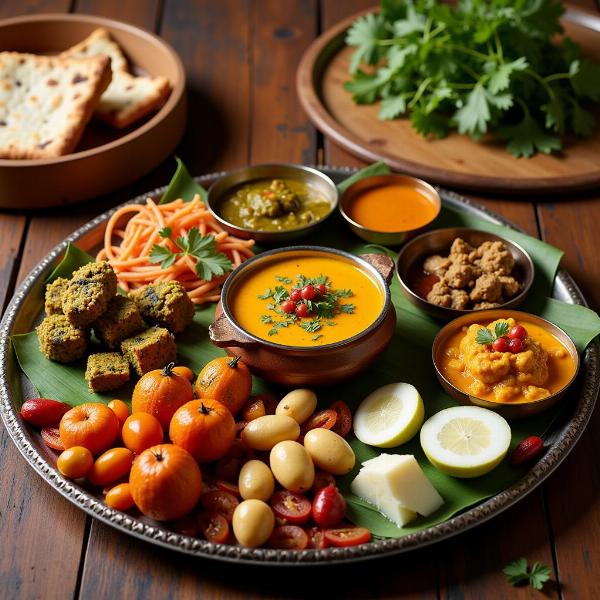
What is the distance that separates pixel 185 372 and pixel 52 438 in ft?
1.90

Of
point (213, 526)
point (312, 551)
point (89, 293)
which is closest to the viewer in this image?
point (312, 551)

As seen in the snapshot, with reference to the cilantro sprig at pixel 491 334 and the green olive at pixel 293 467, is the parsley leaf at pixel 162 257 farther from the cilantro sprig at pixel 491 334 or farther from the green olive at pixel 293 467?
the cilantro sprig at pixel 491 334

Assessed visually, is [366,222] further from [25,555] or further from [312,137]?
[25,555]

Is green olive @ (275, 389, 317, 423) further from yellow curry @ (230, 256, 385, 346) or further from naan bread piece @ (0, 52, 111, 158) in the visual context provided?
naan bread piece @ (0, 52, 111, 158)

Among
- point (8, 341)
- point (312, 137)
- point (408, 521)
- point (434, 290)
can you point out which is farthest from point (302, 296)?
point (312, 137)

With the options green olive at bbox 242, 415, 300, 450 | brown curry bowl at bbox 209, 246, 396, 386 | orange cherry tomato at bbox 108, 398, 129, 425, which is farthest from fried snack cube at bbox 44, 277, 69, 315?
green olive at bbox 242, 415, 300, 450

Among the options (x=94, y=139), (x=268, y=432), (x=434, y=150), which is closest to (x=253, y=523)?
(x=268, y=432)

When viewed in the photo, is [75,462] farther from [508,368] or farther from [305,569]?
[508,368]

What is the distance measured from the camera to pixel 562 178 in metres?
4.57

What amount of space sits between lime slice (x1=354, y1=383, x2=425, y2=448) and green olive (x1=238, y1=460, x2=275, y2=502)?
1.42 feet

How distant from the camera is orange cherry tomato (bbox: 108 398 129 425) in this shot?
3221mm

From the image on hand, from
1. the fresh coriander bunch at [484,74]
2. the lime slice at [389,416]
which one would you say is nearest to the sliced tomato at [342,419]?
the lime slice at [389,416]

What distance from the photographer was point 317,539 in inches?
112

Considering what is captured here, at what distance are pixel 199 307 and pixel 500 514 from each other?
5.41 feet
